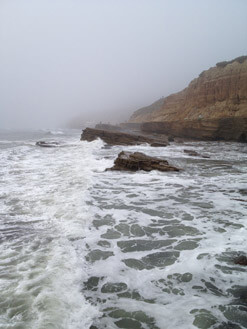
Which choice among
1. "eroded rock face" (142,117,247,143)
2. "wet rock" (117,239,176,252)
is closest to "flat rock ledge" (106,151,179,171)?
"wet rock" (117,239,176,252)

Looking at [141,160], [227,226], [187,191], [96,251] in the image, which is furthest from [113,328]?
[141,160]

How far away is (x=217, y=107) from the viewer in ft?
93.1

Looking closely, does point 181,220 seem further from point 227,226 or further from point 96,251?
point 96,251

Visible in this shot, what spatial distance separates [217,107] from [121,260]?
97.8 ft

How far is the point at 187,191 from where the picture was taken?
6301 millimetres

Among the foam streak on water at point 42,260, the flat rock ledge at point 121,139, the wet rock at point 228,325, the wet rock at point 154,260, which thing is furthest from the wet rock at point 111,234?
the flat rock ledge at point 121,139

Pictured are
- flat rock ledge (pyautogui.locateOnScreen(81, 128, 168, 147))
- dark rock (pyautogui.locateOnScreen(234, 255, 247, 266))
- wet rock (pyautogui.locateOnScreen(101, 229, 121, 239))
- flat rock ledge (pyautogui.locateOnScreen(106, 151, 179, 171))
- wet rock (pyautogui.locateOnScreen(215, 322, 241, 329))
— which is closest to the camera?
wet rock (pyautogui.locateOnScreen(215, 322, 241, 329))

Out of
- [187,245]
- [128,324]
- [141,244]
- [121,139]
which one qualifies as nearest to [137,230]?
[141,244]

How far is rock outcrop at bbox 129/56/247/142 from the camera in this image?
25298 millimetres

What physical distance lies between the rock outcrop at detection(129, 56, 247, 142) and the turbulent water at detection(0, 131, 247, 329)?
2230cm

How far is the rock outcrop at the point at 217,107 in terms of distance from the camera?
25.3 metres

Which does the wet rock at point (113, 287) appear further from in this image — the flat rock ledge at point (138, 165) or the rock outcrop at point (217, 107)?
the rock outcrop at point (217, 107)

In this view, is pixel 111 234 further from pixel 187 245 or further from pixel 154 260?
pixel 187 245

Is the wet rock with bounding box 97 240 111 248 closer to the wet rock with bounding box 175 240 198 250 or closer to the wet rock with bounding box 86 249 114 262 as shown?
the wet rock with bounding box 86 249 114 262
